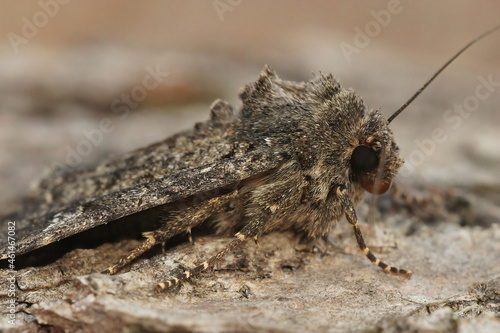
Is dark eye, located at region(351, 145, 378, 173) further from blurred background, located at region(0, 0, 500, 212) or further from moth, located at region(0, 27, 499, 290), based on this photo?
blurred background, located at region(0, 0, 500, 212)

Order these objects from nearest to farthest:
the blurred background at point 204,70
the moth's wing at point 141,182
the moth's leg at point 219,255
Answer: the moth's leg at point 219,255 → the moth's wing at point 141,182 → the blurred background at point 204,70

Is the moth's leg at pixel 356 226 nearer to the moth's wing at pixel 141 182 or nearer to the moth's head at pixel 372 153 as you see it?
the moth's head at pixel 372 153

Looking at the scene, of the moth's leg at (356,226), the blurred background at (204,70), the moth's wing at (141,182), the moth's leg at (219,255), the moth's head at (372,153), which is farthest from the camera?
the blurred background at (204,70)

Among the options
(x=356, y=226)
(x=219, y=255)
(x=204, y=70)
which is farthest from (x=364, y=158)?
(x=204, y=70)

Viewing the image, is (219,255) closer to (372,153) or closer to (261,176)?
(261,176)

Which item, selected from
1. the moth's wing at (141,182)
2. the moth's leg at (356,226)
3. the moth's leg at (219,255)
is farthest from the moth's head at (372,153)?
the moth's leg at (219,255)

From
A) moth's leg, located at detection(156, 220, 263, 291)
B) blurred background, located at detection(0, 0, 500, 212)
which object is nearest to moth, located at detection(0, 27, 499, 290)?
moth's leg, located at detection(156, 220, 263, 291)

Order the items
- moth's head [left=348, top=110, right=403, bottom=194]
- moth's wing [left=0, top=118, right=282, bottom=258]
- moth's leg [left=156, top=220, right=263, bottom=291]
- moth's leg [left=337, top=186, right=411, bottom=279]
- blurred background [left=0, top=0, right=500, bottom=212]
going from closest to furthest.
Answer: moth's leg [left=156, top=220, right=263, bottom=291]
moth's wing [left=0, top=118, right=282, bottom=258]
moth's leg [left=337, top=186, right=411, bottom=279]
moth's head [left=348, top=110, right=403, bottom=194]
blurred background [left=0, top=0, right=500, bottom=212]
